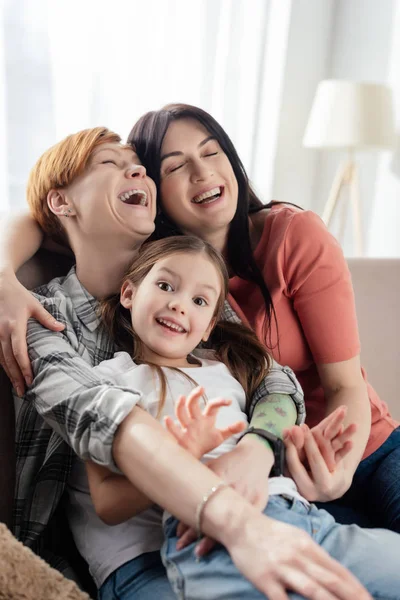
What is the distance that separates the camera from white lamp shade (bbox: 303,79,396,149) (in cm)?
321

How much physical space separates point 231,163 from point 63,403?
26.6 inches

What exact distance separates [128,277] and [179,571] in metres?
0.52

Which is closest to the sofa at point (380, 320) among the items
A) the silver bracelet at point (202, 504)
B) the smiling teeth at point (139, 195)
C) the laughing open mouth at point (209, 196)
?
the laughing open mouth at point (209, 196)

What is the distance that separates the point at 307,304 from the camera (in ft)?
4.50

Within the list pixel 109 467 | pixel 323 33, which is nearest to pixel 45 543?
pixel 109 467

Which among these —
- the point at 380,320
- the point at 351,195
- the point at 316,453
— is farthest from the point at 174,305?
the point at 351,195

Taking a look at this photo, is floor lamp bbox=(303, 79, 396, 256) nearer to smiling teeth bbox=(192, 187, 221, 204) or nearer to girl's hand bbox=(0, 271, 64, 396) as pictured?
smiling teeth bbox=(192, 187, 221, 204)

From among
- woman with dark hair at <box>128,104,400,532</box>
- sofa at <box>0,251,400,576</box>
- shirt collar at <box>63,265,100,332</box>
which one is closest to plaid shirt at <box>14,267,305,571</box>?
shirt collar at <box>63,265,100,332</box>

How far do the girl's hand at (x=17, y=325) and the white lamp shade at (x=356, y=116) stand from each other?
2.36 metres

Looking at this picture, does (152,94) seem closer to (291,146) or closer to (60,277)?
(291,146)

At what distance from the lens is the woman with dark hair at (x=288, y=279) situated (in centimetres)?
136

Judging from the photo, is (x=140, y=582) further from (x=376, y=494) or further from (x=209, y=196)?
(x=209, y=196)

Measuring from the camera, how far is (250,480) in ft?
3.24

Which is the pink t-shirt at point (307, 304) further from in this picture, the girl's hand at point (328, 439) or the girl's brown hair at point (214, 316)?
the girl's hand at point (328, 439)
